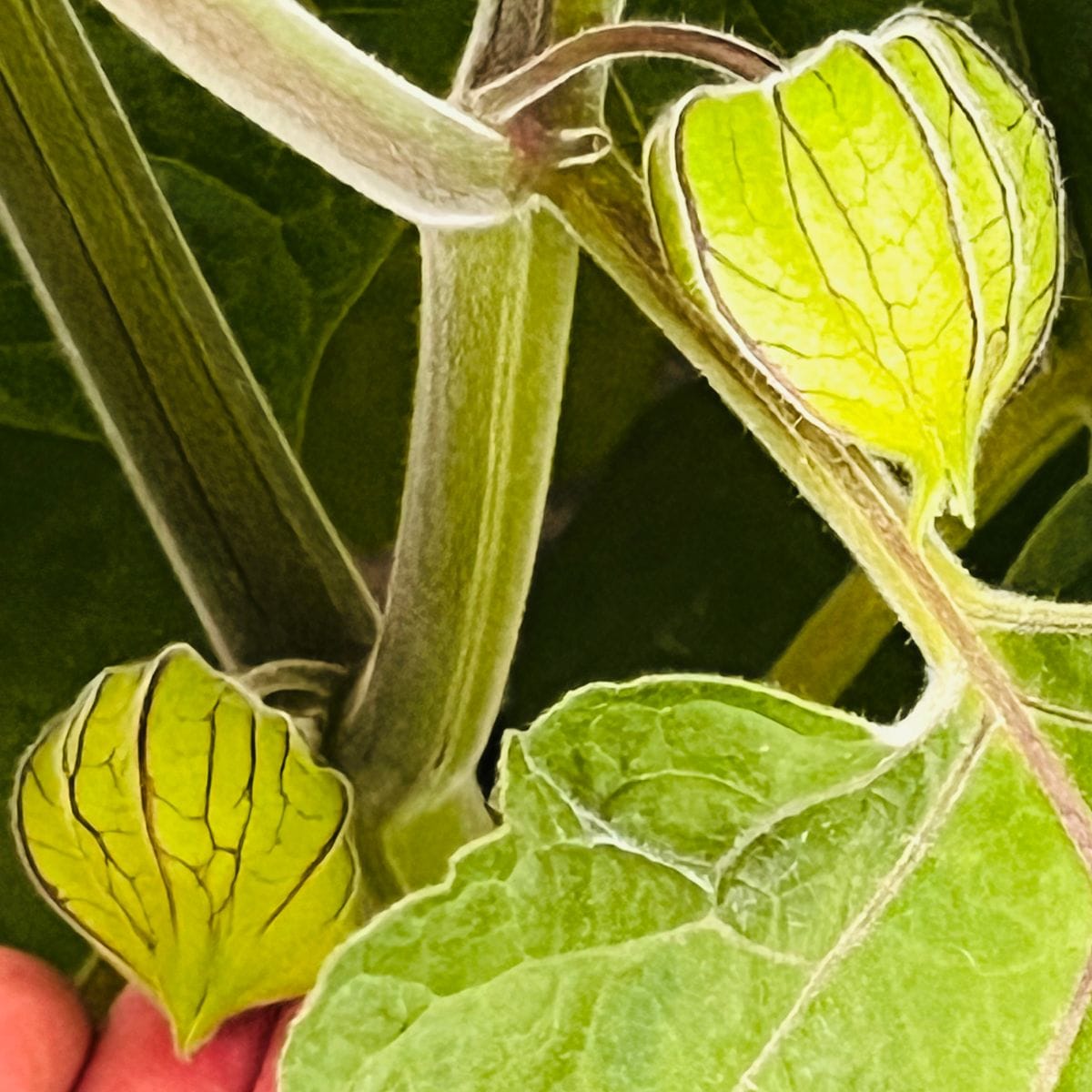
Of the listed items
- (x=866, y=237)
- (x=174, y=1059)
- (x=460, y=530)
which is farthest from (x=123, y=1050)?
(x=866, y=237)

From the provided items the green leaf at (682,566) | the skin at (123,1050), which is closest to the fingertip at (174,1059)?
the skin at (123,1050)

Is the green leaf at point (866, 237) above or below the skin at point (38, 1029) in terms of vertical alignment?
above

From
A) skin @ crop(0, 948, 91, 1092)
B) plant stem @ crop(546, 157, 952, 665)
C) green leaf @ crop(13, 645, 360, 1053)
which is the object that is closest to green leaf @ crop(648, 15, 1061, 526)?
plant stem @ crop(546, 157, 952, 665)

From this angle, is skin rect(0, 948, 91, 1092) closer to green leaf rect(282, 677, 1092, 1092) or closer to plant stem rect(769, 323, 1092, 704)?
green leaf rect(282, 677, 1092, 1092)

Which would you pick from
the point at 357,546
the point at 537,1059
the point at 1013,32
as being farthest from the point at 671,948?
the point at 1013,32

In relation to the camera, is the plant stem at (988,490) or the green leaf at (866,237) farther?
the plant stem at (988,490)

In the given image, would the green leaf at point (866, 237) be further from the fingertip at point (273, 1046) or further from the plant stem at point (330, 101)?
the fingertip at point (273, 1046)
